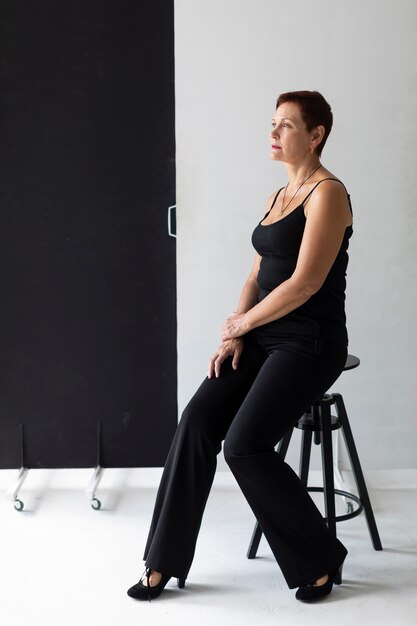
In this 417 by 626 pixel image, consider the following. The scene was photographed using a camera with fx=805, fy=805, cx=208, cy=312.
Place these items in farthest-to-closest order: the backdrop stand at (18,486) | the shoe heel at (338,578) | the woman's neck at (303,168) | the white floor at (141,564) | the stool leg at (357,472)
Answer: the backdrop stand at (18,486), the stool leg at (357,472), the woman's neck at (303,168), the shoe heel at (338,578), the white floor at (141,564)

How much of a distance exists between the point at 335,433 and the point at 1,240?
5.62 ft

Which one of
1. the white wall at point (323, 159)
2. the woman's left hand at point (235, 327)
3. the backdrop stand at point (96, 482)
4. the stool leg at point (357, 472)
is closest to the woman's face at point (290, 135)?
the woman's left hand at point (235, 327)

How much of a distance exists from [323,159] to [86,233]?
41.9 inches

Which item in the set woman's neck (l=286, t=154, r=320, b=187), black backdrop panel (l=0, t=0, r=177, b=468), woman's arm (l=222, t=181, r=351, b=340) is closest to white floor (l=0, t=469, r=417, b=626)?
black backdrop panel (l=0, t=0, r=177, b=468)

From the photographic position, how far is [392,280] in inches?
138

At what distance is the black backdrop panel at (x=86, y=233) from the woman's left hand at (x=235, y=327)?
32.4 inches

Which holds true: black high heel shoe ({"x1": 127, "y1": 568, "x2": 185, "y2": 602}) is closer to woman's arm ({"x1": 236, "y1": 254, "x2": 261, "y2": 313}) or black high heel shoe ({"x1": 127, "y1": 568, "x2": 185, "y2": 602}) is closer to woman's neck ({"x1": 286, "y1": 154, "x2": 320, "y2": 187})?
woman's arm ({"x1": 236, "y1": 254, "x2": 261, "y2": 313})

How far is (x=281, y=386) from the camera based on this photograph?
2521 mm

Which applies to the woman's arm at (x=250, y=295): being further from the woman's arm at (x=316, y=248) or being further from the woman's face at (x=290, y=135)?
the woman's face at (x=290, y=135)

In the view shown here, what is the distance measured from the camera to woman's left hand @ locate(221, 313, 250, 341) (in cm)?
268

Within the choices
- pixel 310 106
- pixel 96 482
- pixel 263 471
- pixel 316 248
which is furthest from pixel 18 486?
pixel 310 106

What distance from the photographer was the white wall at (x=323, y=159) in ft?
11.0

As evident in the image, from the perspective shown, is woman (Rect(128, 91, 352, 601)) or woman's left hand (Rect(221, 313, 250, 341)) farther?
woman's left hand (Rect(221, 313, 250, 341))

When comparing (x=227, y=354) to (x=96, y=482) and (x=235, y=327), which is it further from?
(x=96, y=482)
